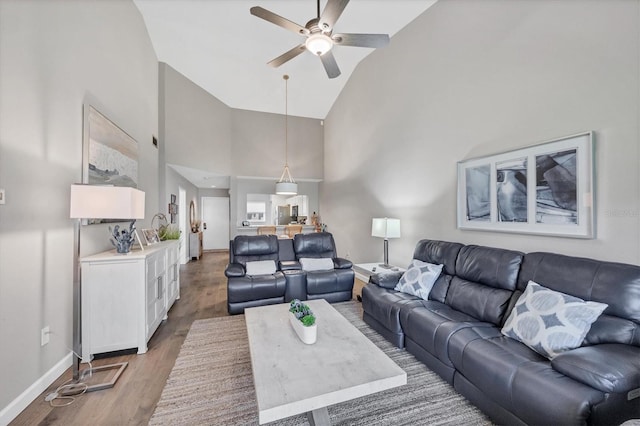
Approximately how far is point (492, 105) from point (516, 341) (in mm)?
2261

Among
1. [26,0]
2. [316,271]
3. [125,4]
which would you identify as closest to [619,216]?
[316,271]

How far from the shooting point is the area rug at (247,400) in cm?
164

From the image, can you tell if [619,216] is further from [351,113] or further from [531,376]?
[351,113]

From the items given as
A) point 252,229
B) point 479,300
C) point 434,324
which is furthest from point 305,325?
point 252,229

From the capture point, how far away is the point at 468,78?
114 inches

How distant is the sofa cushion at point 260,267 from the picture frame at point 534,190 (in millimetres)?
2527

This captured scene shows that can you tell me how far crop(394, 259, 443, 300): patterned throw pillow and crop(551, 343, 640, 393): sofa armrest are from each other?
125cm

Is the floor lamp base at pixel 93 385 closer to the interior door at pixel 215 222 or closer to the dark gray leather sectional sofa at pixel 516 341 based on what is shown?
the dark gray leather sectional sofa at pixel 516 341

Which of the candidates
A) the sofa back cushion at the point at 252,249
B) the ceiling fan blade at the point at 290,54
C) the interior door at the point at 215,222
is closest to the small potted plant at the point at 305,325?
the sofa back cushion at the point at 252,249

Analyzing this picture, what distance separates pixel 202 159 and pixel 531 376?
20.3 feet

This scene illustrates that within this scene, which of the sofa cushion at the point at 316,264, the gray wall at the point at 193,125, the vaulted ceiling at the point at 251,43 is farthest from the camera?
the gray wall at the point at 193,125

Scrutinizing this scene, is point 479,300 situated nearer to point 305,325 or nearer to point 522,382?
point 522,382

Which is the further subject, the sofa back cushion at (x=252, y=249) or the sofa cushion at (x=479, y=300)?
the sofa back cushion at (x=252, y=249)

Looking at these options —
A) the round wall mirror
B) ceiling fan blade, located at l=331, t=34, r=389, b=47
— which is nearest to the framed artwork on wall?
ceiling fan blade, located at l=331, t=34, r=389, b=47
